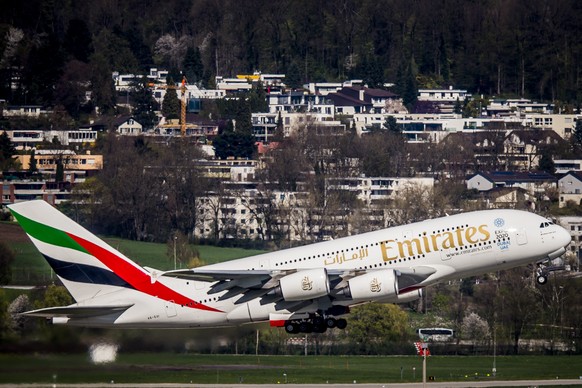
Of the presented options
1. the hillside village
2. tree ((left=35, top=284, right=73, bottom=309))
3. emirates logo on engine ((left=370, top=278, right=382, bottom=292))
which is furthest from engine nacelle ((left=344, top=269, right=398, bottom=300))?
the hillside village

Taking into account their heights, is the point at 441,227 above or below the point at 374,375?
above

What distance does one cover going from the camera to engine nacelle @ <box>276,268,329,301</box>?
221 ft

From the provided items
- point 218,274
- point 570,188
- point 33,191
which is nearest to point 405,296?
point 218,274

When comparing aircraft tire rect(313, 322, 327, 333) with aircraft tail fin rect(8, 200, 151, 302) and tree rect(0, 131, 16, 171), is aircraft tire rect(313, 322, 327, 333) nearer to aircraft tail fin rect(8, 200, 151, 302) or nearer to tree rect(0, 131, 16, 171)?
aircraft tail fin rect(8, 200, 151, 302)

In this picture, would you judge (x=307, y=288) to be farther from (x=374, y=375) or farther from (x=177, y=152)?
(x=177, y=152)

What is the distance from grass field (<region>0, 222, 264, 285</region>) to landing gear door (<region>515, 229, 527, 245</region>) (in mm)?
46741

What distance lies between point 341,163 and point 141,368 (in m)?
110

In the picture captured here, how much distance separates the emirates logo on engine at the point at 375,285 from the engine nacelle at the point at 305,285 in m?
1.67

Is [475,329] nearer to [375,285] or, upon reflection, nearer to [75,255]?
[375,285]

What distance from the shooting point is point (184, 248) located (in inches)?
5177

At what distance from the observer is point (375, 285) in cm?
6750

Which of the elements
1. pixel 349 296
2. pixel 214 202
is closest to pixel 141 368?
pixel 349 296

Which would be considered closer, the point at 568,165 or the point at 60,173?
the point at 60,173

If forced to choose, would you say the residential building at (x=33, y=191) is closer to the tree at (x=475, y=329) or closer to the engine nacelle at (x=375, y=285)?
the tree at (x=475, y=329)
